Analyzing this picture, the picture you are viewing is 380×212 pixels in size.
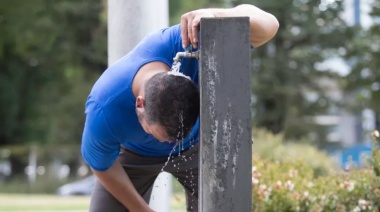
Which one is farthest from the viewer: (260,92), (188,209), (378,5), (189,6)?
(260,92)

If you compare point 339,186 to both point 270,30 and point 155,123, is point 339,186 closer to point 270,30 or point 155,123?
point 270,30

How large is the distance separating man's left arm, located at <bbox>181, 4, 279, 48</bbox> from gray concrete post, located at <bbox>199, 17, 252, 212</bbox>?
167 millimetres

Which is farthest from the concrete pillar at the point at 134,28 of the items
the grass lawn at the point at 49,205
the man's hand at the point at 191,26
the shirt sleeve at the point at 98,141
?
the grass lawn at the point at 49,205

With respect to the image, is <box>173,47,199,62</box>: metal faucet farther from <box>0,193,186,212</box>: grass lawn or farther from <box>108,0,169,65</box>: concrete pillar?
<box>0,193,186,212</box>: grass lawn

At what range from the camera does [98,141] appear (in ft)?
12.2

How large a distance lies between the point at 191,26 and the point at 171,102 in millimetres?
360

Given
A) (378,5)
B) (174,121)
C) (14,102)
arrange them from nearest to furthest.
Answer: (174,121)
(378,5)
(14,102)

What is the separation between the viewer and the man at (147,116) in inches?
130

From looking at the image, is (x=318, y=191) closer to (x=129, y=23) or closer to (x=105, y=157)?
(x=129, y=23)

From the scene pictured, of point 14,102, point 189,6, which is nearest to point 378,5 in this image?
point 189,6

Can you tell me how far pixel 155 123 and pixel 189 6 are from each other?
1088 inches

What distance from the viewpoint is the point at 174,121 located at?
328 cm

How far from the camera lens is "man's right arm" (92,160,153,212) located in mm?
4051

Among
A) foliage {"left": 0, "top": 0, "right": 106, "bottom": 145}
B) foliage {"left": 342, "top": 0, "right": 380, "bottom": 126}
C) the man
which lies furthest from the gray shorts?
foliage {"left": 0, "top": 0, "right": 106, "bottom": 145}
